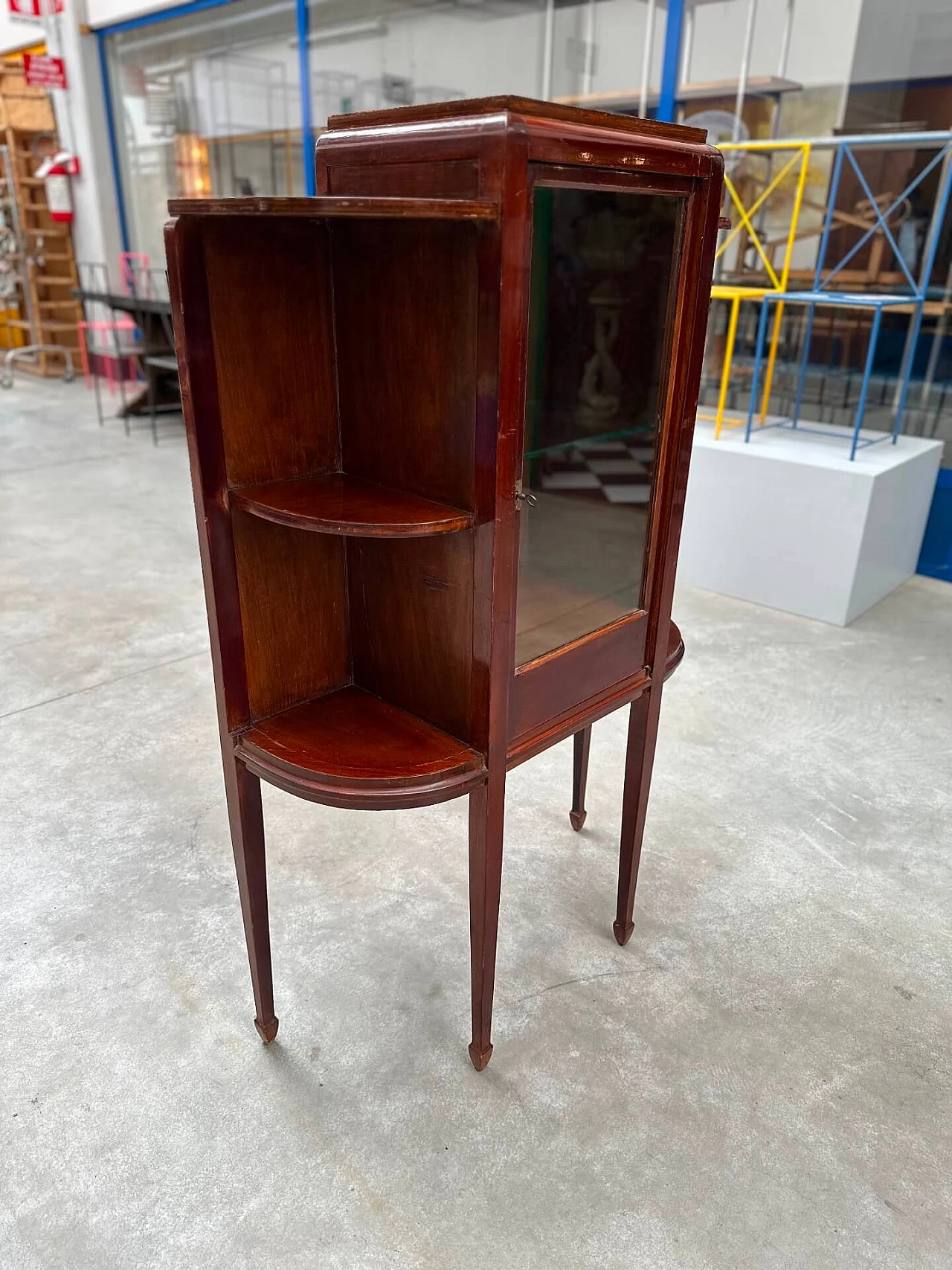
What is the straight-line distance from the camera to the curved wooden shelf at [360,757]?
49.9 inches

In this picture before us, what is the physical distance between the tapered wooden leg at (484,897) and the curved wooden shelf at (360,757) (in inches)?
2.2

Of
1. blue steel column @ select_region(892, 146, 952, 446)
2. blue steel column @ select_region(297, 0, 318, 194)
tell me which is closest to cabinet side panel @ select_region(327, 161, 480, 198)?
blue steel column @ select_region(892, 146, 952, 446)

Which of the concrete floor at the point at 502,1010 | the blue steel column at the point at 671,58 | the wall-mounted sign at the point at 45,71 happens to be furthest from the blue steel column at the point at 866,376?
the wall-mounted sign at the point at 45,71

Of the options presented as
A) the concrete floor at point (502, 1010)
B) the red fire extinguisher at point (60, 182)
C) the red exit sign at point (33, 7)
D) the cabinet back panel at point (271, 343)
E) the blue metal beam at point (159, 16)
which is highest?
the red exit sign at point (33, 7)

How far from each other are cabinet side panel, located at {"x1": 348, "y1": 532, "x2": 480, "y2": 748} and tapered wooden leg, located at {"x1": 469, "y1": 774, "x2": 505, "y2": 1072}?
10 cm

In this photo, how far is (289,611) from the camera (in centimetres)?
143

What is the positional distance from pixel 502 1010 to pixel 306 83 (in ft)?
19.3

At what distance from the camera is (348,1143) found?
1438 mm

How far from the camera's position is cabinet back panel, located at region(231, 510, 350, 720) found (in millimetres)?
1366

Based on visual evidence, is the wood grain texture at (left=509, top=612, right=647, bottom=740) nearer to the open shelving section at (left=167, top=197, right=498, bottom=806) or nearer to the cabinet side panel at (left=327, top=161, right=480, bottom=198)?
the open shelving section at (left=167, top=197, right=498, bottom=806)

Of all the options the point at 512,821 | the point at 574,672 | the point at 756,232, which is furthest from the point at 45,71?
the point at 574,672

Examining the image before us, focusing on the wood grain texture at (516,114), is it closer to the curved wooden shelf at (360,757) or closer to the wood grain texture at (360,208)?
the wood grain texture at (360,208)

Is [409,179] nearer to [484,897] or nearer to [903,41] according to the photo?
[484,897]

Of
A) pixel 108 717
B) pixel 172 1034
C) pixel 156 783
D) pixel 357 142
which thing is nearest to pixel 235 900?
pixel 172 1034
